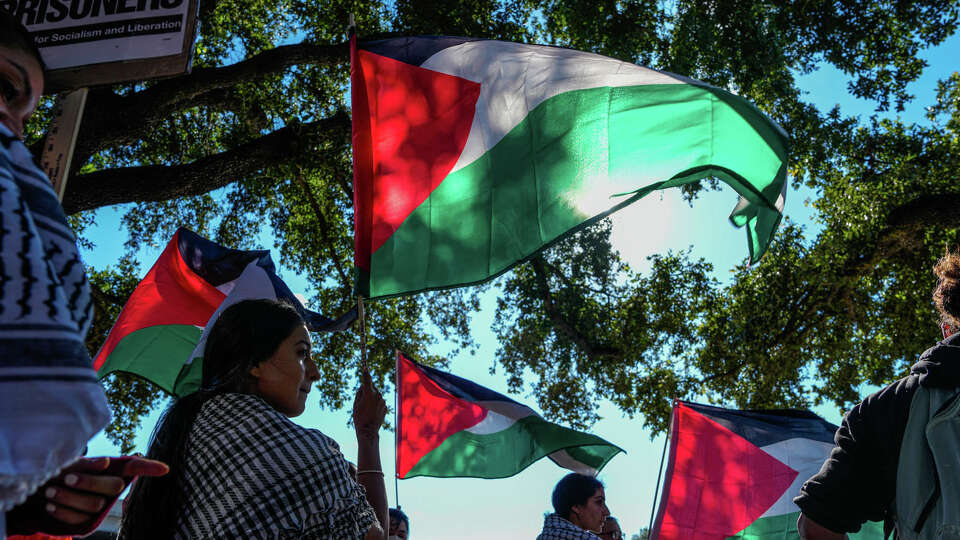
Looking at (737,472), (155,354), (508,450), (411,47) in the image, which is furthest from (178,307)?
(737,472)

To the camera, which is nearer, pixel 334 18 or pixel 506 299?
pixel 334 18

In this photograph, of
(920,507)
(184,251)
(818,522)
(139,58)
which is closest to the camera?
(920,507)

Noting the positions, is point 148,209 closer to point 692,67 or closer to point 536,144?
point 692,67

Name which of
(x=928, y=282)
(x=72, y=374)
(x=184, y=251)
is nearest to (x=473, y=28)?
(x=184, y=251)

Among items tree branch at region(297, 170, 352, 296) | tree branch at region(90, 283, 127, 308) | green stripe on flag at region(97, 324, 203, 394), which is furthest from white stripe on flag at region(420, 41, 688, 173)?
tree branch at region(90, 283, 127, 308)

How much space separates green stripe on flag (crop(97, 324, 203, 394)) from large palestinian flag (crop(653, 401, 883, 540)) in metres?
4.10

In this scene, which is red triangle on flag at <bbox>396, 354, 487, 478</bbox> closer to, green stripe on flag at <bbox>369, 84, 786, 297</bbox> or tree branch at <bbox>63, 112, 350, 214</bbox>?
green stripe on flag at <bbox>369, 84, 786, 297</bbox>

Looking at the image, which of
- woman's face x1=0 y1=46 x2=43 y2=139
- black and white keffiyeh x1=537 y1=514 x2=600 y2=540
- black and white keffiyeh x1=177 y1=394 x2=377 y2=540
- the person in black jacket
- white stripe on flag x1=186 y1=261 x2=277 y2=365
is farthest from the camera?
white stripe on flag x1=186 y1=261 x2=277 y2=365

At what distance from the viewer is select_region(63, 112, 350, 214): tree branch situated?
7.65m

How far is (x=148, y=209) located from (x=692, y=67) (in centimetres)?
836

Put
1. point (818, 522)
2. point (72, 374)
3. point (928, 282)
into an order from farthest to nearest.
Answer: point (928, 282)
point (818, 522)
point (72, 374)

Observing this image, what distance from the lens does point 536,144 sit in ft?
12.4

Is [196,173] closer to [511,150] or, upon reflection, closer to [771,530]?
[511,150]

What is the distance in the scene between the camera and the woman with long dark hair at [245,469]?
6.31 ft
